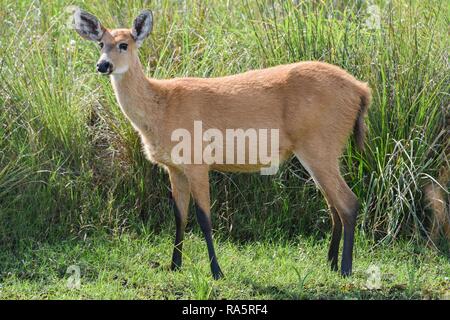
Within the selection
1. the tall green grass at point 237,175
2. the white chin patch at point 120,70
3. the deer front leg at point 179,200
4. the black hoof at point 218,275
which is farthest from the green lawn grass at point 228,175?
the white chin patch at point 120,70

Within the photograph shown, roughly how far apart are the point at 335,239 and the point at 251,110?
1.20 meters

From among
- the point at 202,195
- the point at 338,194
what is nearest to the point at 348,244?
the point at 338,194

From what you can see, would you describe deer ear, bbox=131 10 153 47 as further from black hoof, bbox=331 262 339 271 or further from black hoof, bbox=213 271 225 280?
black hoof, bbox=331 262 339 271

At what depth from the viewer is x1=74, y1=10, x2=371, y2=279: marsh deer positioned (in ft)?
22.7

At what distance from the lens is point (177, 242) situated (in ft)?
23.7

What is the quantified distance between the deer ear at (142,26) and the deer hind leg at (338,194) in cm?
149

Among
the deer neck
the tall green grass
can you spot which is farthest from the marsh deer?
the tall green grass

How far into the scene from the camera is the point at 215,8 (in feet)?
29.8

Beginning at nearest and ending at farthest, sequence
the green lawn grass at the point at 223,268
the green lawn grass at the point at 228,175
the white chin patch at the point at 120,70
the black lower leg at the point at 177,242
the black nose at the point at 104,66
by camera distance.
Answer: the green lawn grass at the point at 223,268 → the black nose at the point at 104,66 → the white chin patch at the point at 120,70 → the black lower leg at the point at 177,242 → the green lawn grass at the point at 228,175

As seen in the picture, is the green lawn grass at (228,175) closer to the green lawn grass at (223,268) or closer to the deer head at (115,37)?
the green lawn grass at (223,268)

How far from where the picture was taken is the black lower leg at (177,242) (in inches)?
281

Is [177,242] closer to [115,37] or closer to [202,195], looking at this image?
[202,195]
